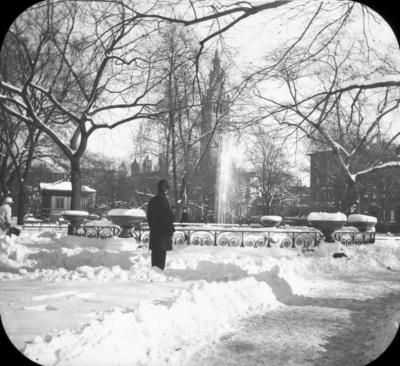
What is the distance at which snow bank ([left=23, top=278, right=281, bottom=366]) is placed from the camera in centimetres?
309

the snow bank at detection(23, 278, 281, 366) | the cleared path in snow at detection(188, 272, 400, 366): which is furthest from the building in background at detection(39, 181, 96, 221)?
the cleared path in snow at detection(188, 272, 400, 366)

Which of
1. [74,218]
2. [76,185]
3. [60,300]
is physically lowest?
[60,300]

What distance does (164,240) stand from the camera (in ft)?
24.0

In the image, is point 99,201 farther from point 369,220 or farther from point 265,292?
point 265,292

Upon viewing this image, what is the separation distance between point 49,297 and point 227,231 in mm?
7067

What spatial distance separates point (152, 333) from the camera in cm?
370

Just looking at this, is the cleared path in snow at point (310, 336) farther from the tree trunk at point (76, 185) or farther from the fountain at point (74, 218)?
the tree trunk at point (76, 185)

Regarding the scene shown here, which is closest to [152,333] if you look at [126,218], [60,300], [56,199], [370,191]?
[60,300]

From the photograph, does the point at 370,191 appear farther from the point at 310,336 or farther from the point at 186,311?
the point at 186,311

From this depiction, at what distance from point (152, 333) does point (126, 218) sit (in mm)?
7583

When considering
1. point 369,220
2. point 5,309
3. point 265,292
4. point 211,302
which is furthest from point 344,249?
point 5,309

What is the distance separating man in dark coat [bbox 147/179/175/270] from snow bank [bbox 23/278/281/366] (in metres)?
2.20

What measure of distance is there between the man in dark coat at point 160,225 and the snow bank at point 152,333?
2203 millimetres

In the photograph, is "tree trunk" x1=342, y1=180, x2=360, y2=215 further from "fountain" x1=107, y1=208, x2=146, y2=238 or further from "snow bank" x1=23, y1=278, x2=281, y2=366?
"snow bank" x1=23, y1=278, x2=281, y2=366
